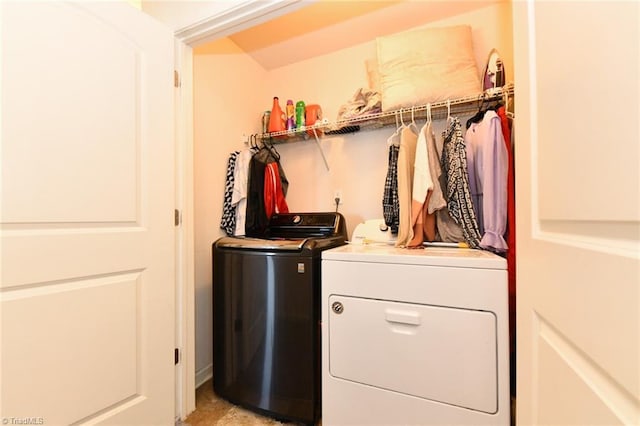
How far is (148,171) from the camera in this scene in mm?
1226

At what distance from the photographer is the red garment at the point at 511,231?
3.87 feet

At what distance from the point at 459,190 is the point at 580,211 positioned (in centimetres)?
98

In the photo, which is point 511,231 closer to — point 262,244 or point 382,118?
point 382,118

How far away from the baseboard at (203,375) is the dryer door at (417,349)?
105 centimetres

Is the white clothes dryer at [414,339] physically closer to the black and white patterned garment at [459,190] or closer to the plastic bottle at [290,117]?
the black and white patterned garment at [459,190]

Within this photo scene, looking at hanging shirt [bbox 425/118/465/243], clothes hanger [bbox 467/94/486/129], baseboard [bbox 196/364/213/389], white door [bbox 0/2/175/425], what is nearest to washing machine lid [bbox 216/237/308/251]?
white door [bbox 0/2/175/425]

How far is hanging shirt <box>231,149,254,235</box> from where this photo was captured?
197 centimetres

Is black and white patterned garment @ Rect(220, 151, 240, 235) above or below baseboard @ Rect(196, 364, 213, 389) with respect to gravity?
above

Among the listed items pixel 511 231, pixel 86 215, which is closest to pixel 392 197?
pixel 511 231

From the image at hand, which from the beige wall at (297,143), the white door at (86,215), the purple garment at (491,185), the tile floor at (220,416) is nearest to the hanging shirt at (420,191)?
the purple garment at (491,185)

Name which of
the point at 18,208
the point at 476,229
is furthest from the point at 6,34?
the point at 476,229

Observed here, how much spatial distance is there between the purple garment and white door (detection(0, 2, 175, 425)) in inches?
62.7

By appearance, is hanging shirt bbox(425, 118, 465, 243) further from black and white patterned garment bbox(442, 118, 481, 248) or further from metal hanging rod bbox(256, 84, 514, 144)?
metal hanging rod bbox(256, 84, 514, 144)
